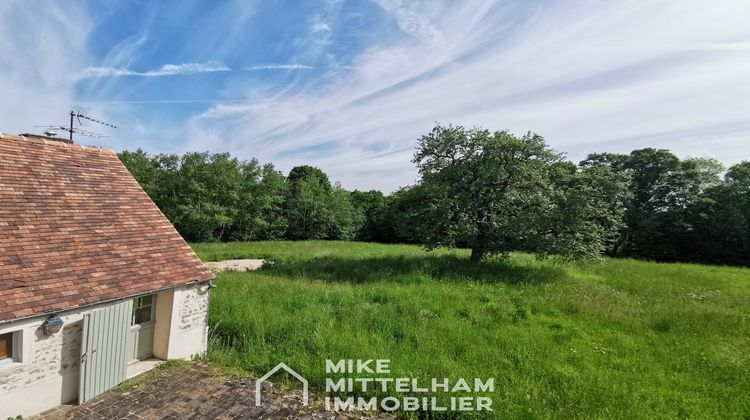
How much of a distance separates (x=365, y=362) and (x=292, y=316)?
3.03m

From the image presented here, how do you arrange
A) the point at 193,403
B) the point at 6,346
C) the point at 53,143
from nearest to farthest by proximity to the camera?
1. the point at 6,346
2. the point at 193,403
3. the point at 53,143

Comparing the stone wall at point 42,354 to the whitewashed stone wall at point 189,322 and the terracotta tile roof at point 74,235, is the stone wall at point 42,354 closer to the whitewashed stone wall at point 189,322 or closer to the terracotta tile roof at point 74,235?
the terracotta tile roof at point 74,235

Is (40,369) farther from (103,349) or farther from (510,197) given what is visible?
(510,197)

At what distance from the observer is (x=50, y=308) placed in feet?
18.4

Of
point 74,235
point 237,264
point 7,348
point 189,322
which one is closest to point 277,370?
point 189,322

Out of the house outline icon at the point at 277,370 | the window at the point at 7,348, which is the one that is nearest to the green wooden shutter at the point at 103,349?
the window at the point at 7,348

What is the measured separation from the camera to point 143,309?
767cm

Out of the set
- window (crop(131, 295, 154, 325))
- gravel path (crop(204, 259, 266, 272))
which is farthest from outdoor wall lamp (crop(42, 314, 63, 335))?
gravel path (crop(204, 259, 266, 272))

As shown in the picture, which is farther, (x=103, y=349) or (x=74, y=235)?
(x=74, y=235)

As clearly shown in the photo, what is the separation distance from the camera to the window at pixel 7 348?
532cm

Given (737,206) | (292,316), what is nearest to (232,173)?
(292,316)

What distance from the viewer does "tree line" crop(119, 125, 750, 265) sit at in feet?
49.7

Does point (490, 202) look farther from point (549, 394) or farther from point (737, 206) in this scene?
point (737, 206)

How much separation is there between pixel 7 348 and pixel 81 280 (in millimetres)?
1351
